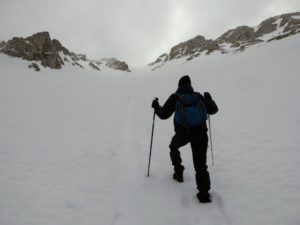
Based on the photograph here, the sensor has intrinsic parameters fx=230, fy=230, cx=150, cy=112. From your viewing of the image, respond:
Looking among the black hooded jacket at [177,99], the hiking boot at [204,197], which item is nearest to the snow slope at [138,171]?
the hiking boot at [204,197]

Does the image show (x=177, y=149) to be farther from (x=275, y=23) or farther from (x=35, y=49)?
(x=275, y=23)

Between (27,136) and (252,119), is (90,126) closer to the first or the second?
(27,136)

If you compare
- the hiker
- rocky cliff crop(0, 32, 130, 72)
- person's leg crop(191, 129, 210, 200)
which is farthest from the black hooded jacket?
rocky cliff crop(0, 32, 130, 72)

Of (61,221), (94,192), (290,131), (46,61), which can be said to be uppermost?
(46,61)

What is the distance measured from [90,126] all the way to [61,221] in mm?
9213

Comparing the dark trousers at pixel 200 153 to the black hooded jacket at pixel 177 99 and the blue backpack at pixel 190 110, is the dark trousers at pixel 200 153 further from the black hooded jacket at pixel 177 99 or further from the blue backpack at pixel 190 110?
the black hooded jacket at pixel 177 99

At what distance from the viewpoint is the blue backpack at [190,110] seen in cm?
570

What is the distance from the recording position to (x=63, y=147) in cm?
1014

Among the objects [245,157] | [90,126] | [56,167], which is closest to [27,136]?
[90,126]

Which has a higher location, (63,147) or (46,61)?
(46,61)

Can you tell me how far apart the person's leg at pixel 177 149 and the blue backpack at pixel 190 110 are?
464mm

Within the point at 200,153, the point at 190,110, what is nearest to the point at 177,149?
the point at 200,153

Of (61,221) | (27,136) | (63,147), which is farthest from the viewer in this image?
(27,136)

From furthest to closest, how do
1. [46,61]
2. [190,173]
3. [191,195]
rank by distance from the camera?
[46,61], [190,173], [191,195]
